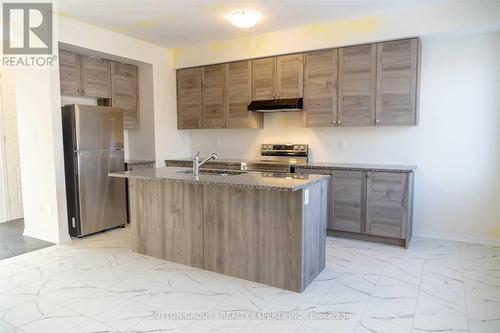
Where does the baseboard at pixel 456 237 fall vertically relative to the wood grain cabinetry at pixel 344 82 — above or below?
below

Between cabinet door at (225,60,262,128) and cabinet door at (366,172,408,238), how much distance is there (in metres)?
1.86

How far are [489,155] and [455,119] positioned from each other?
0.52m

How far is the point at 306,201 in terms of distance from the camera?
261 centimetres

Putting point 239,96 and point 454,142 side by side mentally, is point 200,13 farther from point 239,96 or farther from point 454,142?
point 454,142

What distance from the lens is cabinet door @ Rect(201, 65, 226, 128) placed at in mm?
4959

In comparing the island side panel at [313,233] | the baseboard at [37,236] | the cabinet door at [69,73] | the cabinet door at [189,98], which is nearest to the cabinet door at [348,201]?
the island side panel at [313,233]

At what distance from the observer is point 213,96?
16.5 feet

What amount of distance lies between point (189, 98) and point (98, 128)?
158cm

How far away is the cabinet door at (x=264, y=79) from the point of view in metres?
4.51

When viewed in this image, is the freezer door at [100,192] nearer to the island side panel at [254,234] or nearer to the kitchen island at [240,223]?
the kitchen island at [240,223]

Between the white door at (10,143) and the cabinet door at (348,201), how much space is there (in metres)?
4.64

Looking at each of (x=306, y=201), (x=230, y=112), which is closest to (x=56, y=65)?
(x=230, y=112)

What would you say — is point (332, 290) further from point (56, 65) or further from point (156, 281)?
point (56, 65)

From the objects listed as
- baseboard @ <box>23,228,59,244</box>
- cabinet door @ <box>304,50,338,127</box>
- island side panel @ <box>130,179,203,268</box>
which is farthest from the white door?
cabinet door @ <box>304,50,338,127</box>
